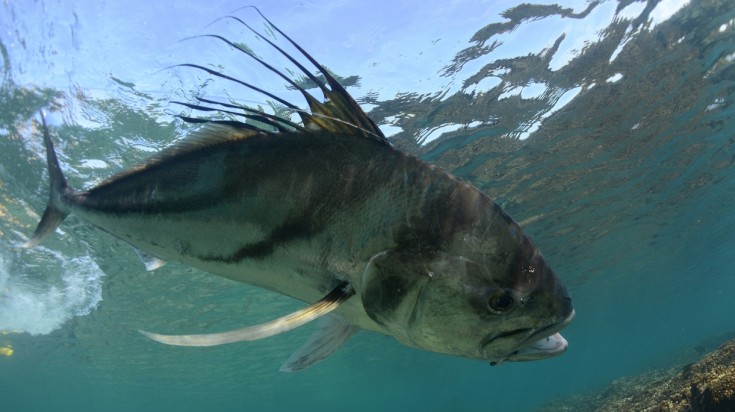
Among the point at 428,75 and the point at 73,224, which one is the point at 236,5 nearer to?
the point at 428,75

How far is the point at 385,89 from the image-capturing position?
9.46 metres

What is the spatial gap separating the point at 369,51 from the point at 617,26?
18.6 feet

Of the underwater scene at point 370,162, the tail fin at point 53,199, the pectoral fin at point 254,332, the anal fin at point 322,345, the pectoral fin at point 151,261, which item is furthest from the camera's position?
the tail fin at point 53,199

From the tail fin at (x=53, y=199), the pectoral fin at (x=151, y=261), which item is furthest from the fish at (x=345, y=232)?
the tail fin at (x=53, y=199)

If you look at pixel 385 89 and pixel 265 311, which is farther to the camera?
pixel 265 311

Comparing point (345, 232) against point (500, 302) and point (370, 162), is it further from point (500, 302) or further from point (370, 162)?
point (500, 302)

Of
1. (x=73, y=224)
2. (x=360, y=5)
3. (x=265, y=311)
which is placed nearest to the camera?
(x=360, y=5)

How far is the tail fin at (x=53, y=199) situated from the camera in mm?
2543

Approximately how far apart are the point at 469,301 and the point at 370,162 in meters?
0.69

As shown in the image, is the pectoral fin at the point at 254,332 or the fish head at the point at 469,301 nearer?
the pectoral fin at the point at 254,332

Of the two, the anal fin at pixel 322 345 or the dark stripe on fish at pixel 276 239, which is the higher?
the dark stripe on fish at pixel 276 239

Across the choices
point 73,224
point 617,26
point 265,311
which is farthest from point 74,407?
point 617,26

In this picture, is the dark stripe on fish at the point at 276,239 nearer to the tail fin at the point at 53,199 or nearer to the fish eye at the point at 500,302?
the fish eye at the point at 500,302

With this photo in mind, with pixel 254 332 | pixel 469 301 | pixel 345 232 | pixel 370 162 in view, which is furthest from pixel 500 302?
pixel 254 332
